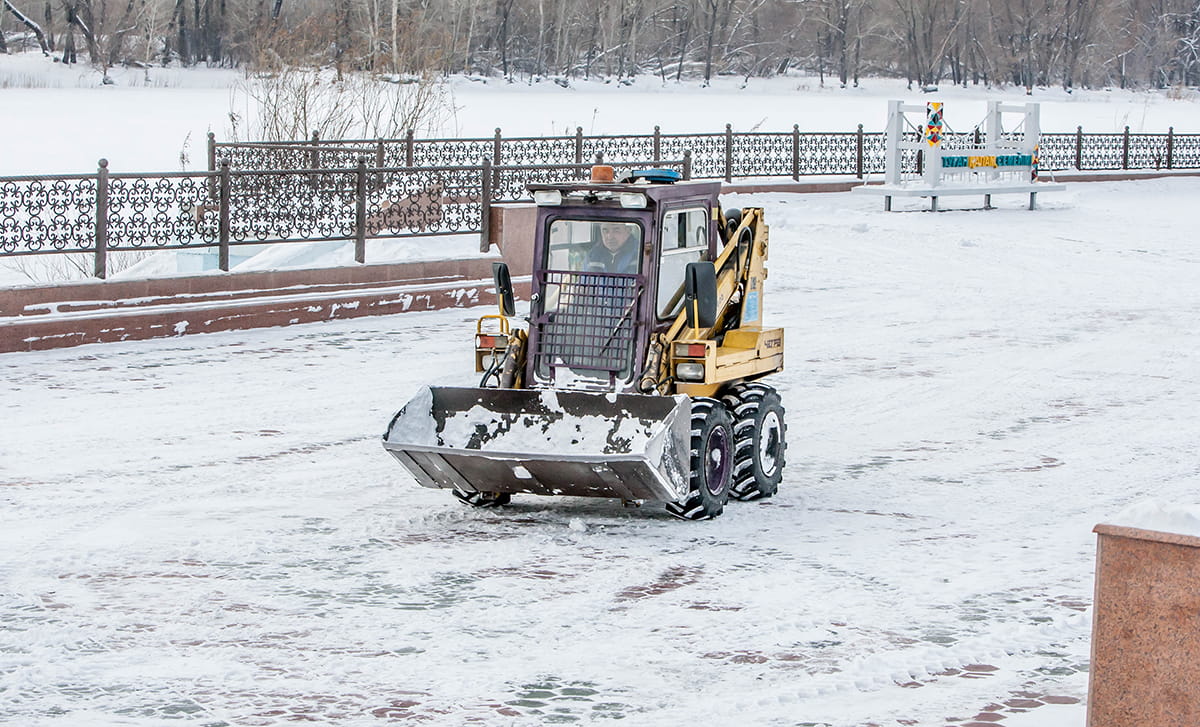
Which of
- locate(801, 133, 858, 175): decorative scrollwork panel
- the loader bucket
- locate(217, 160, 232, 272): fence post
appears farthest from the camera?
locate(801, 133, 858, 175): decorative scrollwork panel

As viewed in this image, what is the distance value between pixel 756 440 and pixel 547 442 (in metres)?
1.29

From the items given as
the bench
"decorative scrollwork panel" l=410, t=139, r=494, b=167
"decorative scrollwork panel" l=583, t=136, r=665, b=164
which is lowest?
the bench

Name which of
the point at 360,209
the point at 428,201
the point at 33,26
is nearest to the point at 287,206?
the point at 360,209

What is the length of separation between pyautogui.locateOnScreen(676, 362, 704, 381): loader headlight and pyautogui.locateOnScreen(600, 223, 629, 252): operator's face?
31.8 inches

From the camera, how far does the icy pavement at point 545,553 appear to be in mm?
6309

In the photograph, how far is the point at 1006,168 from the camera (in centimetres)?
3281

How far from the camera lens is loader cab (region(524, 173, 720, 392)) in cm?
941

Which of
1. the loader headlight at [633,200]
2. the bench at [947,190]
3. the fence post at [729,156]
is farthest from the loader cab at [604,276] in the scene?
the fence post at [729,156]

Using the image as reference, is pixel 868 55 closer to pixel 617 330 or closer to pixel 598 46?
pixel 598 46

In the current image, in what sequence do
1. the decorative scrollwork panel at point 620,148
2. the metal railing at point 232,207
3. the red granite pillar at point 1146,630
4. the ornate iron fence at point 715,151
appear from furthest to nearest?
the decorative scrollwork panel at point 620,148, the ornate iron fence at point 715,151, the metal railing at point 232,207, the red granite pillar at point 1146,630

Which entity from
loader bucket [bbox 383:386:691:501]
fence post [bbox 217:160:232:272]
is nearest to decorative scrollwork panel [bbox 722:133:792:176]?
fence post [bbox 217:160:232:272]

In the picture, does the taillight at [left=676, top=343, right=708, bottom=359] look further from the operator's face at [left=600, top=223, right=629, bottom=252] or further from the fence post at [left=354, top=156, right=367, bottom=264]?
the fence post at [left=354, top=156, right=367, bottom=264]

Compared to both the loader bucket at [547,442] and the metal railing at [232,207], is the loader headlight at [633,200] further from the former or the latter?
the metal railing at [232,207]

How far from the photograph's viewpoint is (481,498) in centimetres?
954
